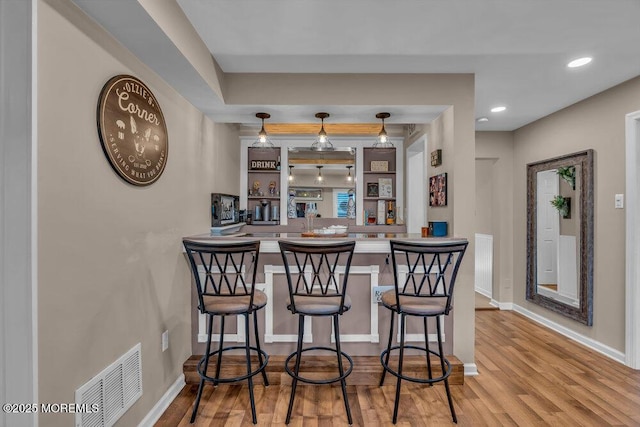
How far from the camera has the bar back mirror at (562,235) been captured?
3279mm

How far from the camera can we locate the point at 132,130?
177cm

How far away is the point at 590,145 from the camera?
325 cm

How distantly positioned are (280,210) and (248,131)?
3.89ft

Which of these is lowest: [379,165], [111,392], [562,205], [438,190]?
[111,392]

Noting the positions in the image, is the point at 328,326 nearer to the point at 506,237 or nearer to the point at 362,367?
the point at 362,367

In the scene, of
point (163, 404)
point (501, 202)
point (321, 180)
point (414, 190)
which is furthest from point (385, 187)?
point (163, 404)

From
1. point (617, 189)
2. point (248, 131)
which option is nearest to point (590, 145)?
point (617, 189)

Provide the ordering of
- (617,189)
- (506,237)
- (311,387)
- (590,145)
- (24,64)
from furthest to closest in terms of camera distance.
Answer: (506,237), (590,145), (617,189), (311,387), (24,64)

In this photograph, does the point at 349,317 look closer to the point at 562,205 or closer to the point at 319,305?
the point at 319,305

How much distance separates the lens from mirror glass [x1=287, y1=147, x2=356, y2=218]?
4398mm

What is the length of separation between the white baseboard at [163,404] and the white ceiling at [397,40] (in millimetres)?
2185

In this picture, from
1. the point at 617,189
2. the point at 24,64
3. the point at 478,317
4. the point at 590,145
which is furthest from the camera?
the point at 478,317

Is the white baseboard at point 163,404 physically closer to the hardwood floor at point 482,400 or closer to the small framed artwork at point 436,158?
the hardwood floor at point 482,400

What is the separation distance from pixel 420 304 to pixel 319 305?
2.13 feet
